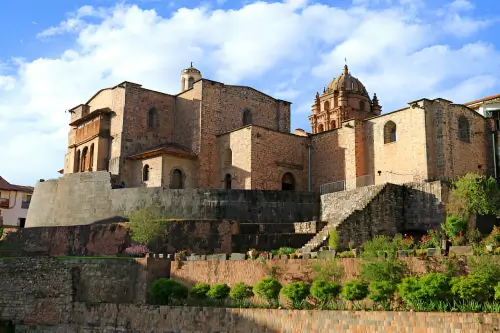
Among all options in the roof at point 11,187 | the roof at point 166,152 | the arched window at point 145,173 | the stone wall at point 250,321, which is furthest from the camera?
the roof at point 11,187

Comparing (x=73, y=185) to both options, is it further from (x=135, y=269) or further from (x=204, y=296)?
(x=204, y=296)

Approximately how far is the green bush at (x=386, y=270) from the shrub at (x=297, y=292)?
206 cm

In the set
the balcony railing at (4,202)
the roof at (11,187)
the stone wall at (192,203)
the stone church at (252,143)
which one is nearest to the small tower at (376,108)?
the stone church at (252,143)

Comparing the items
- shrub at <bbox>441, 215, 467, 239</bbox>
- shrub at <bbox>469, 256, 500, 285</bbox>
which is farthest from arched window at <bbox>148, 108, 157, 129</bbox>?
shrub at <bbox>469, 256, 500, 285</bbox>

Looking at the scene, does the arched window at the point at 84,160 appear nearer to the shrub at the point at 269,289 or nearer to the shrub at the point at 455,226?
the shrub at the point at 269,289

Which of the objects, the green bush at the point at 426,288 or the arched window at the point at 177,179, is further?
the arched window at the point at 177,179

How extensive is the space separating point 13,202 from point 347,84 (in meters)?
32.7

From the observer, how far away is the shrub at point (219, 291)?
19.4 m

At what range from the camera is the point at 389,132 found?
1363 inches

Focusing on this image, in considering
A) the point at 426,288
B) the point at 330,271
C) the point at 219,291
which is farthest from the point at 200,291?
the point at 426,288

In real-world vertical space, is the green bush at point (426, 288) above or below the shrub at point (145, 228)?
below

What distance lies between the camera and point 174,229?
1042 inches

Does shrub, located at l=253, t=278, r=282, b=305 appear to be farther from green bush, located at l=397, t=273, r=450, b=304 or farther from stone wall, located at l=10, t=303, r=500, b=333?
green bush, located at l=397, t=273, r=450, b=304

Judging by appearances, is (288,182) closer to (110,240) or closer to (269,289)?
(110,240)
